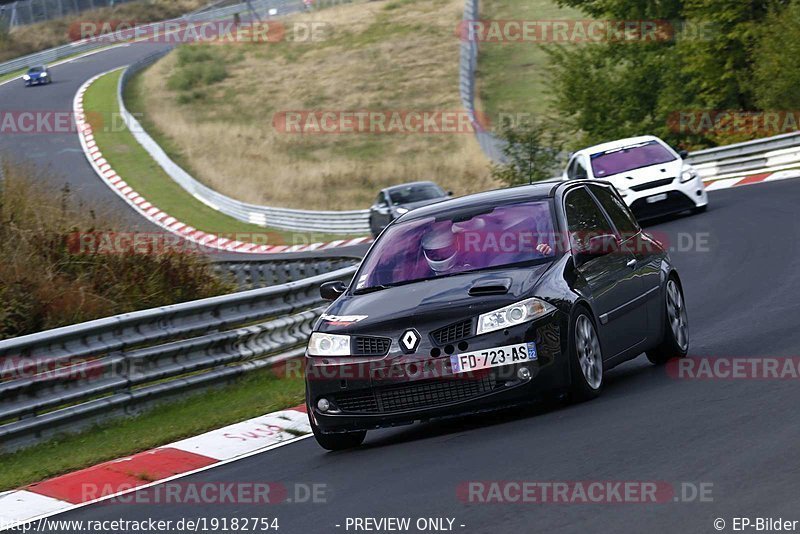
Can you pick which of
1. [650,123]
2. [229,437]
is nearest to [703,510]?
[229,437]

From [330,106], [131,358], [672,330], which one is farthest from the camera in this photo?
[330,106]

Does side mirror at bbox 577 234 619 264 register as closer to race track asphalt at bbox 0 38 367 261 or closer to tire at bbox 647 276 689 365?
tire at bbox 647 276 689 365

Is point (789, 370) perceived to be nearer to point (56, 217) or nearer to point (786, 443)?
point (786, 443)

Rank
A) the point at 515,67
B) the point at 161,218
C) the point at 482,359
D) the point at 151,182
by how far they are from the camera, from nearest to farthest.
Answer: the point at 482,359 < the point at 161,218 < the point at 151,182 < the point at 515,67

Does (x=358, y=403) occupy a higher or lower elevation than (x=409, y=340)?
lower

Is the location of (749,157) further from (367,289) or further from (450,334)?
(450,334)

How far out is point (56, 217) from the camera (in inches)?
590

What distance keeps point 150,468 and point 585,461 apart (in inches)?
128

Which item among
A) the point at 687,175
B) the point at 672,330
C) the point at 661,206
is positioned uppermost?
the point at 672,330

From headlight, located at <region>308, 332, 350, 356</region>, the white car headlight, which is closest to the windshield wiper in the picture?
headlight, located at <region>308, 332, 350, 356</region>

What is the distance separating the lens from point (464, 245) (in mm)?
9016

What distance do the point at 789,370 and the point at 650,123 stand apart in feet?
107

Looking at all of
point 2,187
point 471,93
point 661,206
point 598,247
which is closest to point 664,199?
point 661,206

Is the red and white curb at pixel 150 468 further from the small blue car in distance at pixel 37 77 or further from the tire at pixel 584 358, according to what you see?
the small blue car in distance at pixel 37 77
